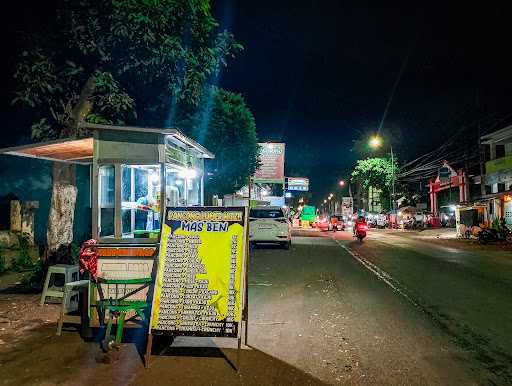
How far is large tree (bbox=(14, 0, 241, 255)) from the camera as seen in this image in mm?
10577

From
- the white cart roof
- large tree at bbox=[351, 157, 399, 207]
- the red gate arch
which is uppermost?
large tree at bbox=[351, 157, 399, 207]

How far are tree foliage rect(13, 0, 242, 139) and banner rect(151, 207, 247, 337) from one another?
19.5ft

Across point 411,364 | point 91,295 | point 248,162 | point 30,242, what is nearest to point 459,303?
point 411,364

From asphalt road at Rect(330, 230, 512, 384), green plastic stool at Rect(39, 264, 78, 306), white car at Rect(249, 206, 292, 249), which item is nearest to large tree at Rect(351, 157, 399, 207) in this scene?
white car at Rect(249, 206, 292, 249)

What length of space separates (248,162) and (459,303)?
71.5 feet

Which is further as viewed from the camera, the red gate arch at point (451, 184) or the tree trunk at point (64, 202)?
the red gate arch at point (451, 184)

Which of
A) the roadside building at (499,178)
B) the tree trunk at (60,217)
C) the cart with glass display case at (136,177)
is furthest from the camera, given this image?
the roadside building at (499,178)

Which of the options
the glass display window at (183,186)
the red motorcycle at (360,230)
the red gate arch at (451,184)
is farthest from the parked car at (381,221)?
the glass display window at (183,186)

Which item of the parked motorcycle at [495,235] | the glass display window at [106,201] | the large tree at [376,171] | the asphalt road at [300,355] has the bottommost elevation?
the asphalt road at [300,355]

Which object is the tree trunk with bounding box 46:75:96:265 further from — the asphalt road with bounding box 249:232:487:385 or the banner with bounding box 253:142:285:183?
the banner with bounding box 253:142:285:183

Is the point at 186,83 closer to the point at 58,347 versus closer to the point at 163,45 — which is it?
the point at 163,45

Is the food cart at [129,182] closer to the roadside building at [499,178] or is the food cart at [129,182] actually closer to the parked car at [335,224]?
the roadside building at [499,178]

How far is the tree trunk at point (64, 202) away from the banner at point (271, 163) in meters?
33.2

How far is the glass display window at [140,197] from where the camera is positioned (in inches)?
370
